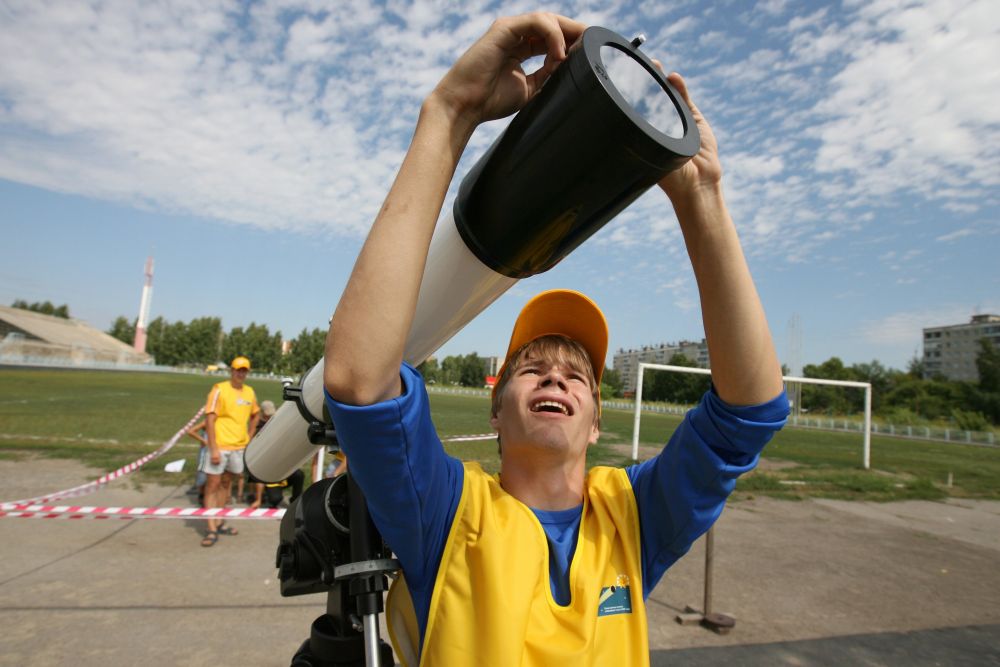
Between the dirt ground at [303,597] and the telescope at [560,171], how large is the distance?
3.60m

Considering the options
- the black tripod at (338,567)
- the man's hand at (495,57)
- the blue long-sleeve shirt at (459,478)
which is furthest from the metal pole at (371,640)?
the man's hand at (495,57)

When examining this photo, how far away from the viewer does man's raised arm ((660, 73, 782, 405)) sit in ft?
4.50

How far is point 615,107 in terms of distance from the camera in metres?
0.99

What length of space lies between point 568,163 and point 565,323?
0.87 m

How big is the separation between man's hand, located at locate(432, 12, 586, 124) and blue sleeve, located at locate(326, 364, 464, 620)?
0.59 metres

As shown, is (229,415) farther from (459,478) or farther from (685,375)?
(685,375)

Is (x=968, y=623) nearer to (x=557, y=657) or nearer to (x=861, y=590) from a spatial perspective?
(x=861, y=590)

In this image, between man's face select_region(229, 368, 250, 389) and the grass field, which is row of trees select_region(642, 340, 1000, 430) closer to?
the grass field

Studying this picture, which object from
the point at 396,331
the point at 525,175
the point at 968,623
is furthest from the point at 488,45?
the point at 968,623

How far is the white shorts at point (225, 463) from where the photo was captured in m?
6.68

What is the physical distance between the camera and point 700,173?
54.6 inches

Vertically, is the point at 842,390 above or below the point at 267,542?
above

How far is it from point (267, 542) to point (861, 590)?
615cm

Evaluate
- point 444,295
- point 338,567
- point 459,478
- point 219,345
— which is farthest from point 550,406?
point 219,345
